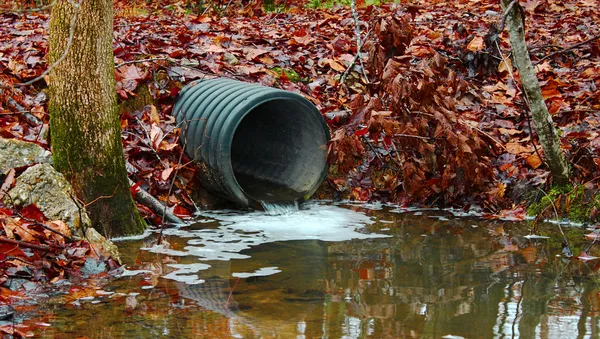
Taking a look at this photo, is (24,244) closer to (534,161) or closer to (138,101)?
(138,101)

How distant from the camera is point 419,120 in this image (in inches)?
240

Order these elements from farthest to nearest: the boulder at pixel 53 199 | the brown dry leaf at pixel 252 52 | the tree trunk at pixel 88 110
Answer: the brown dry leaf at pixel 252 52, the tree trunk at pixel 88 110, the boulder at pixel 53 199

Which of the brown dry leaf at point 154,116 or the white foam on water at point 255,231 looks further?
the brown dry leaf at point 154,116

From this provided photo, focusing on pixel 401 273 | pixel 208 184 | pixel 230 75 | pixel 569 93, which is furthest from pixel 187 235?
pixel 569 93

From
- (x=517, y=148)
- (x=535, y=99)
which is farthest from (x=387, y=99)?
(x=535, y=99)

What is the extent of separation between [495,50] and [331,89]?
1886 millimetres

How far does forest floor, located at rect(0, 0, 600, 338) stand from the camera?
19.2 ft

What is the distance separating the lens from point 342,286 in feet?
12.9

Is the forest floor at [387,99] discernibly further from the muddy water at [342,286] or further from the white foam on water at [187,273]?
the white foam on water at [187,273]

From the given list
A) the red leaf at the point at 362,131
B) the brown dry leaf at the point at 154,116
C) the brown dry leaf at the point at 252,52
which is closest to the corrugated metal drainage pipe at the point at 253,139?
the brown dry leaf at the point at 154,116

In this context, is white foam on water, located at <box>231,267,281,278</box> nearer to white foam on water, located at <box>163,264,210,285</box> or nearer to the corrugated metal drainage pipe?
white foam on water, located at <box>163,264,210,285</box>

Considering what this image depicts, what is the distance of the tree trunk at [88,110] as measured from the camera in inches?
191

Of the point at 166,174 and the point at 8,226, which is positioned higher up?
the point at 166,174

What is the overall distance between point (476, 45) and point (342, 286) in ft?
16.2
